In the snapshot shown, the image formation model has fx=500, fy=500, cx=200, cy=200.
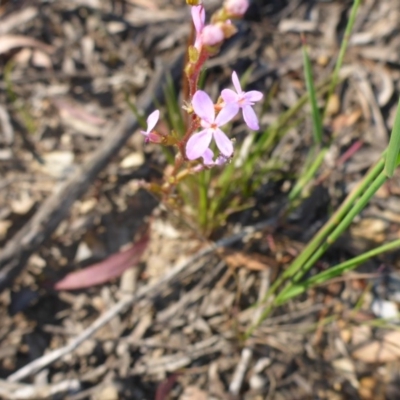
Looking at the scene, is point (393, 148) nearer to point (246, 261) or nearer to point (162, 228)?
point (246, 261)

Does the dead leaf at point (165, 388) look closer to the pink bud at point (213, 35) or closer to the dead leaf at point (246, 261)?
the dead leaf at point (246, 261)

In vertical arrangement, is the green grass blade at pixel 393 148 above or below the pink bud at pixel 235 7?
below

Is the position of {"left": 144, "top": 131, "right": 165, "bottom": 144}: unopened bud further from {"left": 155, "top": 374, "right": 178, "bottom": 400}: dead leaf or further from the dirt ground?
{"left": 155, "top": 374, "right": 178, "bottom": 400}: dead leaf

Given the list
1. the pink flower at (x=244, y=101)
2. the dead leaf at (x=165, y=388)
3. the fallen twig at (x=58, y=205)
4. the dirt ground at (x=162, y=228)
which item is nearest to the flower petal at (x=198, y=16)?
the pink flower at (x=244, y=101)

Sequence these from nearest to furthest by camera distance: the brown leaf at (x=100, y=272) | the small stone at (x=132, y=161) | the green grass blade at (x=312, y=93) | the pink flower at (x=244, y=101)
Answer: the pink flower at (x=244, y=101), the green grass blade at (x=312, y=93), the brown leaf at (x=100, y=272), the small stone at (x=132, y=161)

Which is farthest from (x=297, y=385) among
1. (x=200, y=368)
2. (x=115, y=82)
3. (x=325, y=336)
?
(x=115, y=82)

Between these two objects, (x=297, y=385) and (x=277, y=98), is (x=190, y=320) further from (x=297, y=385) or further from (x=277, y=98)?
(x=277, y=98)

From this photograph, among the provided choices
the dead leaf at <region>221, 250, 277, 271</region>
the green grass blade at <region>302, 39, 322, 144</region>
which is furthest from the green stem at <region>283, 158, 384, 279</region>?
the dead leaf at <region>221, 250, 277, 271</region>
